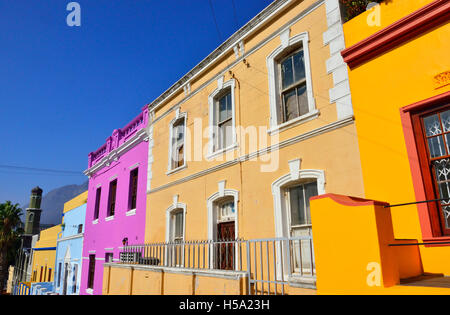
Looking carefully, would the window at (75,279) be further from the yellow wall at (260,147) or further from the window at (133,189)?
the yellow wall at (260,147)

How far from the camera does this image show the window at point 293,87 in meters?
7.99

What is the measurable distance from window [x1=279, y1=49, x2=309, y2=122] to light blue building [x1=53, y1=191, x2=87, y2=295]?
17.4m

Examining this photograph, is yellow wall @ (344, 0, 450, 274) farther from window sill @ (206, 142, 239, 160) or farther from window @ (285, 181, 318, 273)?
window sill @ (206, 142, 239, 160)

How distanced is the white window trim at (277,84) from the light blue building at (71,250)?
17044 millimetres

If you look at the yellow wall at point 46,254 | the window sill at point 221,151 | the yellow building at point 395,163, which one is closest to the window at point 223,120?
the window sill at point 221,151

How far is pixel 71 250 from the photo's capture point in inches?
867

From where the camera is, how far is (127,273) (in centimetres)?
990

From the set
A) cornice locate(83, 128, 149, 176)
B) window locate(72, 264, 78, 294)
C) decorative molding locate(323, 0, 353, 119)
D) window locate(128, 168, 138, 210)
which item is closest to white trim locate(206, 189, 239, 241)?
decorative molding locate(323, 0, 353, 119)

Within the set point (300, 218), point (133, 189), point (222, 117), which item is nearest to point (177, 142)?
point (222, 117)

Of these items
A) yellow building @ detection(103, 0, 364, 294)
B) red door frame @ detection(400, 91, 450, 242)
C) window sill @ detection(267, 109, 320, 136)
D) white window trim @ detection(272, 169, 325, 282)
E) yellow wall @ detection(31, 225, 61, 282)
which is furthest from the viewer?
yellow wall @ detection(31, 225, 61, 282)

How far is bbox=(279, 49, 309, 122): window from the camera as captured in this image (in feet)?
26.2

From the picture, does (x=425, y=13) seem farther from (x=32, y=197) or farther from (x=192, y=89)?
(x=32, y=197)

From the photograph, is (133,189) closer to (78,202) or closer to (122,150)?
(122,150)
